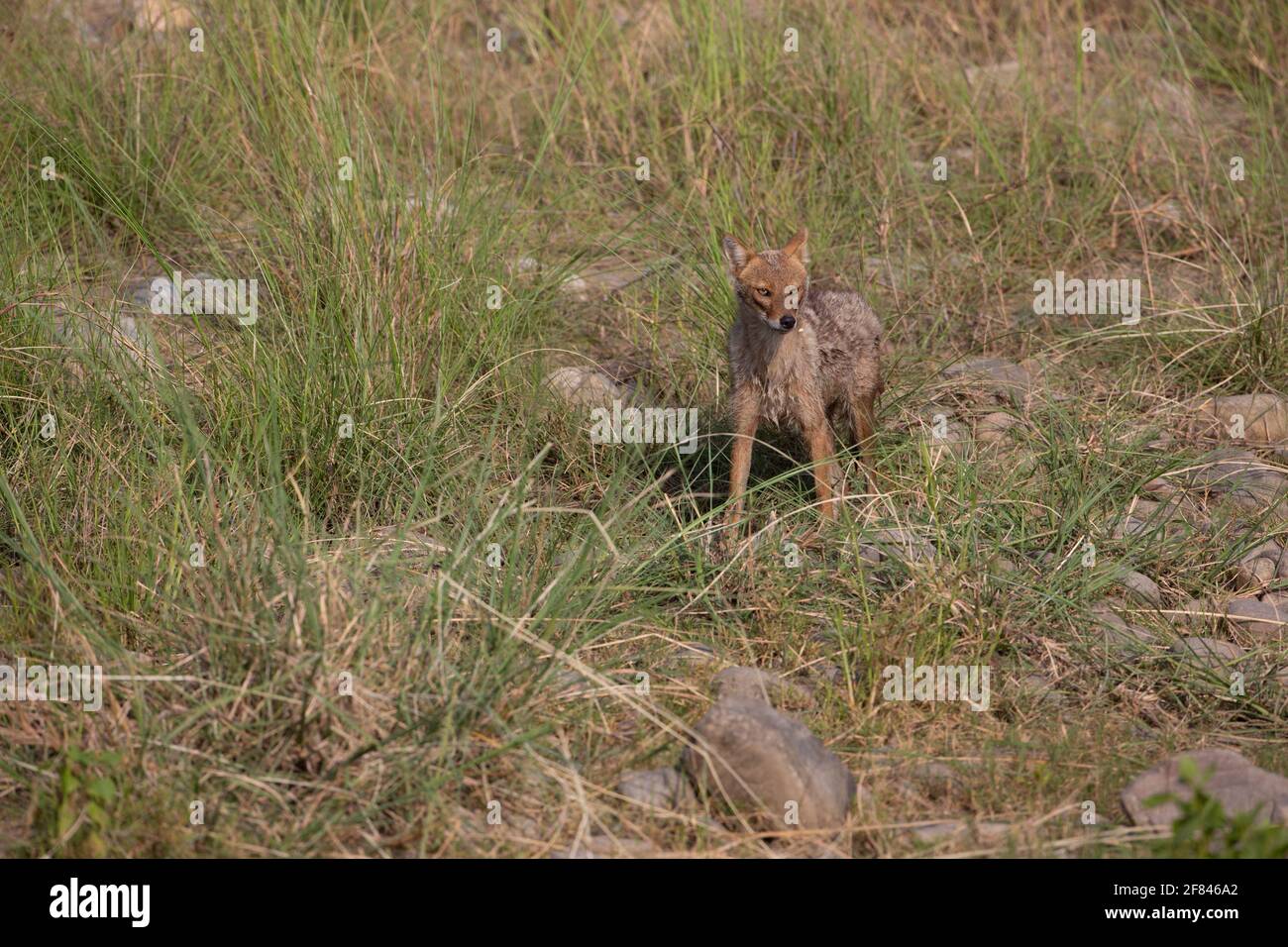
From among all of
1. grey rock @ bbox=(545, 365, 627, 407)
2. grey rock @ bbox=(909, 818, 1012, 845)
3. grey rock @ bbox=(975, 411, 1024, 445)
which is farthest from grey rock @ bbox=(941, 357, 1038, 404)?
grey rock @ bbox=(909, 818, 1012, 845)

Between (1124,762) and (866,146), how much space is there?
4663 millimetres

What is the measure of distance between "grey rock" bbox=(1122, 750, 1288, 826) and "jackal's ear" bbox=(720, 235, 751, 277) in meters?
2.74

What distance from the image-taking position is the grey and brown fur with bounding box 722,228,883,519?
5863mm

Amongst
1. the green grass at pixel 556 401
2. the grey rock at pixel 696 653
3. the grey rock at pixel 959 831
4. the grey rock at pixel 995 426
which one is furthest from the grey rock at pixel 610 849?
the grey rock at pixel 995 426

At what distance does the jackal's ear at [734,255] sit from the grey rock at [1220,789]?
2.74 m

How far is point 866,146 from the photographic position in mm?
8117

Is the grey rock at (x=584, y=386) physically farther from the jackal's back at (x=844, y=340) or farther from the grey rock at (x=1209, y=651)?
the grey rock at (x=1209, y=651)

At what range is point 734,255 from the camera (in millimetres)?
6000

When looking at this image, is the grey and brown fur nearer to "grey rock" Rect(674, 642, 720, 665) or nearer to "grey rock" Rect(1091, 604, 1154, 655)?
"grey rock" Rect(674, 642, 720, 665)

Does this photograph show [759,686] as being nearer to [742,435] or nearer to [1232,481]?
[742,435]

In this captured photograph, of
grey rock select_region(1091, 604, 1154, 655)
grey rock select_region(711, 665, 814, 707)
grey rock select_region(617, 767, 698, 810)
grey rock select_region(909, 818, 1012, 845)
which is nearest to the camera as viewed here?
grey rock select_region(909, 818, 1012, 845)

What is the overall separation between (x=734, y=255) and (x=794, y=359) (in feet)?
1.66

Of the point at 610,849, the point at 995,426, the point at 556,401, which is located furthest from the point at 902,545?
the point at 610,849
